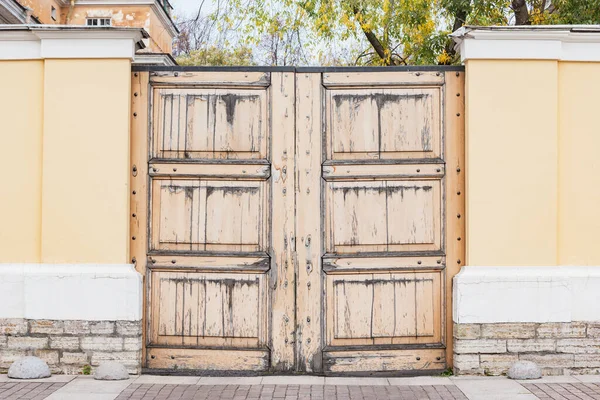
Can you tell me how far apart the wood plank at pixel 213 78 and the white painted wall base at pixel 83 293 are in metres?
1.58

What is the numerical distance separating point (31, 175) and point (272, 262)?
2095 millimetres

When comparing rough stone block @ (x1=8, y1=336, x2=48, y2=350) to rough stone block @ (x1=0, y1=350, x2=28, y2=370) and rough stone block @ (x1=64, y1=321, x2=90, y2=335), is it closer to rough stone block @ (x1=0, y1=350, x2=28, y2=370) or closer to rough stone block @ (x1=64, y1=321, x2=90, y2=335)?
rough stone block @ (x1=0, y1=350, x2=28, y2=370)

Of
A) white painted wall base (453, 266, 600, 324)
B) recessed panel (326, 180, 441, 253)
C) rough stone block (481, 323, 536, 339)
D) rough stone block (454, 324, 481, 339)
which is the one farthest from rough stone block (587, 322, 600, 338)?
recessed panel (326, 180, 441, 253)

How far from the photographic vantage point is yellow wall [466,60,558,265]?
21.4 feet

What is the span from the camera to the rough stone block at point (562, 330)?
6.52 meters

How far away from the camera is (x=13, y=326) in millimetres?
6555

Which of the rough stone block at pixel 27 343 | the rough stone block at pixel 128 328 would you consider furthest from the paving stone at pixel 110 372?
the rough stone block at pixel 27 343

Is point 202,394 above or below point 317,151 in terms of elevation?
below

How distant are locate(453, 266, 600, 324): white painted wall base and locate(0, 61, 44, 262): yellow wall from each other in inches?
138

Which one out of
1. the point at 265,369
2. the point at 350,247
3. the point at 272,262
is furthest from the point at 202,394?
the point at 350,247

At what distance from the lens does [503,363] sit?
6.50 metres

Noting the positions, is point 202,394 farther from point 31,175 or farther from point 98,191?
point 31,175

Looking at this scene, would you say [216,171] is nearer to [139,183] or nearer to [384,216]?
[139,183]

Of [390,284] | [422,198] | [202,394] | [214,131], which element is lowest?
[202,394]
